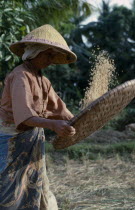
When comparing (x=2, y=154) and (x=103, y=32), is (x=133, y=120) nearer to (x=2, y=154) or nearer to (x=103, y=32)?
(x=2, y=154)

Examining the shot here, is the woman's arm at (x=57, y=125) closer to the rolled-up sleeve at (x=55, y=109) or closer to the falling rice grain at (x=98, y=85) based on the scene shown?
the rolled-up sleeve at (x=55, y=109)

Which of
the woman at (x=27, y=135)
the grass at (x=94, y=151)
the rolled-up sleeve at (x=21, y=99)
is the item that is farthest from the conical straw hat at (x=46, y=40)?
the grass at (x=94, y=151)

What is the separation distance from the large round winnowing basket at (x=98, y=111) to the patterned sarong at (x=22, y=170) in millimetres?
177

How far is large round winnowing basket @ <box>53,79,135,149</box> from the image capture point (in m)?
1.81

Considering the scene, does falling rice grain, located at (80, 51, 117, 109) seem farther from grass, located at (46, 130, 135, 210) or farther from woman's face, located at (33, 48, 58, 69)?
grass, located at (46, 130, 135, 210)

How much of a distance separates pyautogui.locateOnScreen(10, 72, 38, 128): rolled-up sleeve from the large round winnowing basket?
24 centimetres

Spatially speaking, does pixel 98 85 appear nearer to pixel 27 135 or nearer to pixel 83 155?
pixel 27 135

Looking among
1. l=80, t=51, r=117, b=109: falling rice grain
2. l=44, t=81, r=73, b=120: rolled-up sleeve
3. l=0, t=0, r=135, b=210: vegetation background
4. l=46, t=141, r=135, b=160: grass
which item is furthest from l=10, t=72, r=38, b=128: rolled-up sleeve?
l=46, t=141, r=135, b=160: grass

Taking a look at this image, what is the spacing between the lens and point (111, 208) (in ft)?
9.35

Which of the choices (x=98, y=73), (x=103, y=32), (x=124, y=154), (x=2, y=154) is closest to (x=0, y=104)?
(x=2, y=154)

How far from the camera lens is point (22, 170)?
2.00 meters

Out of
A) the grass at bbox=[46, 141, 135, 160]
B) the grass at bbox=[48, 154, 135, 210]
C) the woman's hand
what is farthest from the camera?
the grass at bbox=[46, 141, 135, 160]

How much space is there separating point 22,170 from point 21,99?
45 cm

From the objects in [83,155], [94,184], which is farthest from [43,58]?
[83,155]
